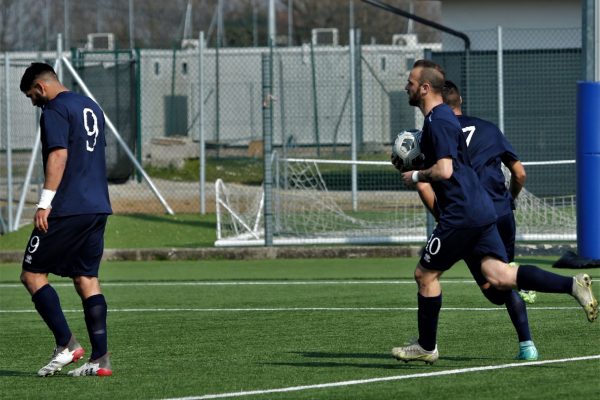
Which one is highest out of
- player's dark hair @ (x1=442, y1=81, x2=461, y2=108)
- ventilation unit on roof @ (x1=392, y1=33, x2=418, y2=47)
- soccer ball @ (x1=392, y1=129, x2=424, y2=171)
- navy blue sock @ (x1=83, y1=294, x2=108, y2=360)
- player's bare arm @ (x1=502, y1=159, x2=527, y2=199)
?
ventilation unit on roof @ (x1=392, y1=33, x2=418, y2=47)

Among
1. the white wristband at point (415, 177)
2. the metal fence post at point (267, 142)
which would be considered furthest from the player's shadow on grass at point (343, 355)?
the metal fence post at point (267, 142)

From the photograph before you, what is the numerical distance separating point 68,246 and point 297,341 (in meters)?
2.25

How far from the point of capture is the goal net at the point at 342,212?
18.5 meters

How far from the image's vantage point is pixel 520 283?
8328mm

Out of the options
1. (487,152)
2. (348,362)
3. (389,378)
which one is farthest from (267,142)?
(389,378)

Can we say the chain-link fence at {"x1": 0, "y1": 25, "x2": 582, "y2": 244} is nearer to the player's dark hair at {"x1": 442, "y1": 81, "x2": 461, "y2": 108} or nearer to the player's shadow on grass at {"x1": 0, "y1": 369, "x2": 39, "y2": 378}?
the player's dark hair at {"x1": 442, "y1": 81, "x2": 461, "y2": 108}

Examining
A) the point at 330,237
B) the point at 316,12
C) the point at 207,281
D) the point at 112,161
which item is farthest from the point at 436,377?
the point at 316,12

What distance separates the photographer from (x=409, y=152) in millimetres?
8477

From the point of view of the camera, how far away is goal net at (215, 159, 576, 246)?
18469 millimetres

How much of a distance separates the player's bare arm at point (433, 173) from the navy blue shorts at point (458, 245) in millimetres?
349

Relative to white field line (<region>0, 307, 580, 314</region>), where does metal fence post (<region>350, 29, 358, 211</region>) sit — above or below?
above

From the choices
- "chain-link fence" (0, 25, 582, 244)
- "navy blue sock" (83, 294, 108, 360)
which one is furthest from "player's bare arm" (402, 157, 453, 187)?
"chain-link fence" (0, 25, 582, 244)

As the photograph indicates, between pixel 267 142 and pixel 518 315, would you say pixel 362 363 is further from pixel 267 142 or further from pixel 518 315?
Answer: pixel 267 142

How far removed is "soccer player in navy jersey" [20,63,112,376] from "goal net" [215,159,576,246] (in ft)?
30.9
